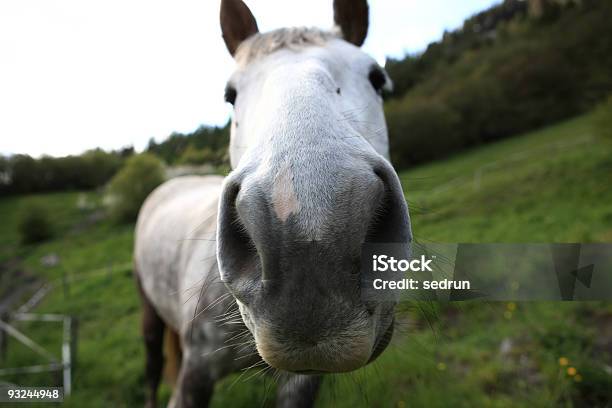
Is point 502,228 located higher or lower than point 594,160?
lower

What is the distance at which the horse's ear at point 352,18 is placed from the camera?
222 cm

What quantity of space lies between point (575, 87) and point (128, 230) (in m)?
33.3

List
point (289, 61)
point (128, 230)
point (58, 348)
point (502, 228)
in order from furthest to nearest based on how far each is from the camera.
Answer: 1. point (128, 230)
2. point (502, 228)
3. point (58, 348)
4. point (289, 61)

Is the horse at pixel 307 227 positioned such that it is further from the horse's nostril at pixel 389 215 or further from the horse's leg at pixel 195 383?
the horse's leg at pixel 195 383

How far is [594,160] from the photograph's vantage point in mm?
10750

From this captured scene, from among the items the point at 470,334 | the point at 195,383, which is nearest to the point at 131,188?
the point at 470,334

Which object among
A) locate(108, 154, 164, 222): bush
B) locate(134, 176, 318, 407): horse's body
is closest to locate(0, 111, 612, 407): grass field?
locate(134, 176, 318, 407): horse's body

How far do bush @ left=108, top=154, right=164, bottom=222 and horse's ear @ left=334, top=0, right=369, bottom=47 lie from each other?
666 inches

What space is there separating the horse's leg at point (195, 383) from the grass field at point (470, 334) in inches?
16.9

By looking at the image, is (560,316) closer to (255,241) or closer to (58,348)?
(255,241)

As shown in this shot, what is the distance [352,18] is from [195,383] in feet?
7.92

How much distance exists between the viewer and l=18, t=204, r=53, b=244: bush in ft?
96.2

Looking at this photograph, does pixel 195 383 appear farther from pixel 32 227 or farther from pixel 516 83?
pixel 32 227

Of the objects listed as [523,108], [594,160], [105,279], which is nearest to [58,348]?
[105,279]
